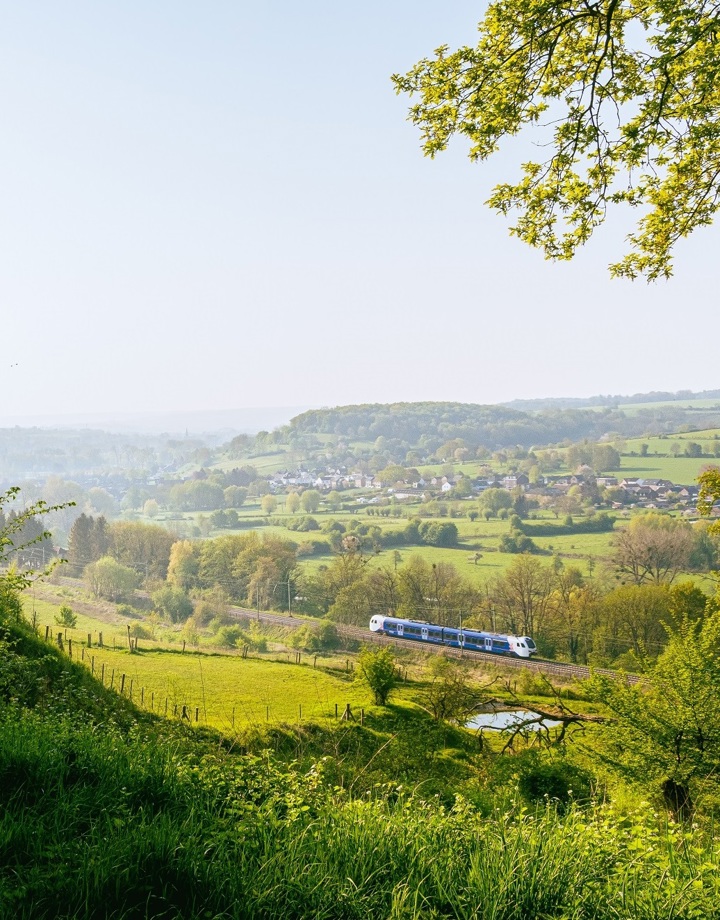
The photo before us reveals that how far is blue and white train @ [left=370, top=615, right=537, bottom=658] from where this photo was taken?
50.8m

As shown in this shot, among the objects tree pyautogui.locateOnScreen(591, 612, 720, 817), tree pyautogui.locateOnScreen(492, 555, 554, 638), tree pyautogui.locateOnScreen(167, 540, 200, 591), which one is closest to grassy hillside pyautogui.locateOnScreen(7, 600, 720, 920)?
tree pyautogui.locateOnScreen(591, 612, 720, 817)

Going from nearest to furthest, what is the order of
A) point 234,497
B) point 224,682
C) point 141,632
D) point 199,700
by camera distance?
point 199,700, point 224,682, point 141,632, point 234,497

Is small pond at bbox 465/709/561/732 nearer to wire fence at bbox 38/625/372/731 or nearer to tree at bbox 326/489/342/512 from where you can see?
wire fence at bbox 38/625/372/731

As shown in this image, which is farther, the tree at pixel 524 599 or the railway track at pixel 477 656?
the tree at pixel 524 599

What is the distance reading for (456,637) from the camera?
53.3 m

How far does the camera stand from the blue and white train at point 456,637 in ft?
167

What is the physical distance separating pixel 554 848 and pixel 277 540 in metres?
84.1

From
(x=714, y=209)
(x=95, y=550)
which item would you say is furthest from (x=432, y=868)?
(x=95, y=550)

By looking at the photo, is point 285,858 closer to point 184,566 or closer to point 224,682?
point 224,682

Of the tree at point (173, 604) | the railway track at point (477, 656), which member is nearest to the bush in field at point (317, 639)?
the railway track at point (477, 656)

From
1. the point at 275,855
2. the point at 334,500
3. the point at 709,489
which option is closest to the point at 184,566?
the point at 334,500

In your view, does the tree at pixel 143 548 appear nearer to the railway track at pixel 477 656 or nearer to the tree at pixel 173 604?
the tree at pixel 173 604

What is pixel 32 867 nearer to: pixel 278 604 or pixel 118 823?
pixel 118 823

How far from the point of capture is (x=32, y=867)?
8.77 ft
